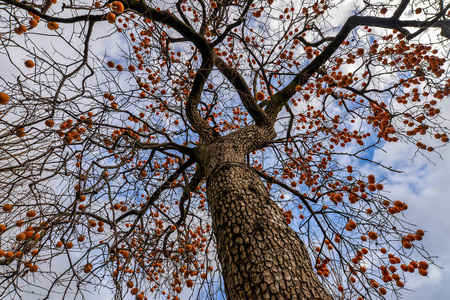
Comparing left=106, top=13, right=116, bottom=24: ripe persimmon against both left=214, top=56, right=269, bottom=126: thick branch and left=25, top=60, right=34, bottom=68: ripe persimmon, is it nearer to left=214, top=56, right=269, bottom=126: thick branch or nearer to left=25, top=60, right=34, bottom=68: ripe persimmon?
left=25, top=60, right=34, bottom=68: ripe persimmon

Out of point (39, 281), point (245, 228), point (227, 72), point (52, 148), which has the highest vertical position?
point (227, 72)

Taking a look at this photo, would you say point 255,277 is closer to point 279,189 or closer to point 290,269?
point 290,269

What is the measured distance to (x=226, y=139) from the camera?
2.64 metres

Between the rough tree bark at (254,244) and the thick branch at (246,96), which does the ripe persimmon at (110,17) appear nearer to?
the rough tree bark at (254,244)

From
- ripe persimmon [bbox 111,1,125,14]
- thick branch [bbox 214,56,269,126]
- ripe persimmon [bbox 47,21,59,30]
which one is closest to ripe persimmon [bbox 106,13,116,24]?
ripe persimmon [bbox 111,1,125,14]

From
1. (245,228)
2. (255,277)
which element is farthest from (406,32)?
(255,277)

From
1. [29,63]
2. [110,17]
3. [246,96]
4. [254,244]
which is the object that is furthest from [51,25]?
[254,244]

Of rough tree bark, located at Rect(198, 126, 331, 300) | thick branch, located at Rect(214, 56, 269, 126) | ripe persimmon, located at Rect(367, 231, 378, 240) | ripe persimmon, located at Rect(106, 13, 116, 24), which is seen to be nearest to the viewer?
rough tree bark, located at Rect(198, 126, 331, 300)

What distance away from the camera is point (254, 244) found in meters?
1.18

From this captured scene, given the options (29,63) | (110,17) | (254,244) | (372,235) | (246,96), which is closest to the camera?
(254,244)

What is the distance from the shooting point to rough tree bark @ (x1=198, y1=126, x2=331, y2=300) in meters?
1.00

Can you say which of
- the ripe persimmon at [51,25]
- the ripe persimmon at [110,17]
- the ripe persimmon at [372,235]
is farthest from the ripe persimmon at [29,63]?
the ripe persimmon at [372,235]

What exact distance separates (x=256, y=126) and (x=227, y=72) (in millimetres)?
1114

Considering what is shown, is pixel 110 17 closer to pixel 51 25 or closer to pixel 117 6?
pixel 117 6
